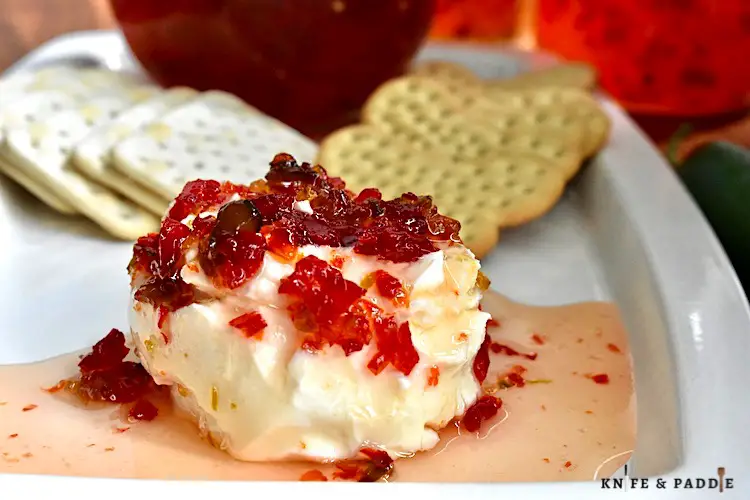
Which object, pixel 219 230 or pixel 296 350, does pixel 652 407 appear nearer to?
pixel 296 350

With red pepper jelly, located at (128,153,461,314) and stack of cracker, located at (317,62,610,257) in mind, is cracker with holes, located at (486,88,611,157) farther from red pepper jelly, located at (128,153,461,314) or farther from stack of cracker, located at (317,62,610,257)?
red pepper jelly, located at (128,153,461,314)

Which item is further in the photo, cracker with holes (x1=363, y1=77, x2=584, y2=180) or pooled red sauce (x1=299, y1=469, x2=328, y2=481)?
cracker with holes (x1=363, y1=77, x2=584, y2=180)

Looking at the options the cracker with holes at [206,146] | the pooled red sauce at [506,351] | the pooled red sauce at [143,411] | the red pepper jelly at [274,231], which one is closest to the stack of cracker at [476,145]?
the cracker with holes at [206,146]

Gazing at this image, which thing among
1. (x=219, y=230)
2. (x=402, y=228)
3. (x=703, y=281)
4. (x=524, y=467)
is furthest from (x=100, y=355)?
(x=703, y=281)

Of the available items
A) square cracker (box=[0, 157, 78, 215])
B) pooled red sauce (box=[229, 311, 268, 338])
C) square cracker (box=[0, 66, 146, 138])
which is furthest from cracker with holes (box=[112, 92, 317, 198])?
pooled red sauce (box=[229, 311, 268, 338])

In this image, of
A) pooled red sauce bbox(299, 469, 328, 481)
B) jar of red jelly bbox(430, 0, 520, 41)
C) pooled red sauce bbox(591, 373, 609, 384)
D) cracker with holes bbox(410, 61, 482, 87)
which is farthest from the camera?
jar of red jelly bbox(430, 0, 520, 41)

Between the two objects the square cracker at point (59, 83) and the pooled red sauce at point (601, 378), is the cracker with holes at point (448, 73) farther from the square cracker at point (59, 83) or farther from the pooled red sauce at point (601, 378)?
the pooled red sauce at point (601, 378)

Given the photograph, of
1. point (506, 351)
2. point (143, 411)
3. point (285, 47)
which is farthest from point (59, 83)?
point (506, 351)
